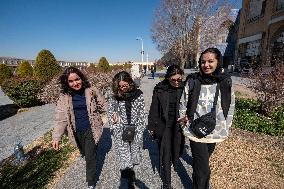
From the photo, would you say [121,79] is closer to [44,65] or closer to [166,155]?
[166,155]

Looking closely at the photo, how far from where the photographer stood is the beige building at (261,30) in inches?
1014

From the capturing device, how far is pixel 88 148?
362cm

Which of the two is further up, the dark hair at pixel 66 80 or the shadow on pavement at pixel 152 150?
the dark hair at pixel 66 80

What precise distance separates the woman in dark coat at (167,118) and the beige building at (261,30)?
20.7m

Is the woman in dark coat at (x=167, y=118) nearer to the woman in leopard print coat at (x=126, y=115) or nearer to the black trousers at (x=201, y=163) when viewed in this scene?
the woman in leopard print coat at (x=126, y=115)

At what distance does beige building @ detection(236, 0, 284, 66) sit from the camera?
25.8 meters

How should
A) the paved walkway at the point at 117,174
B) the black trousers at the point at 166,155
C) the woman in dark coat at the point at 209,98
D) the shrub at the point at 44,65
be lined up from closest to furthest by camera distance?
the woman in dark coat at the point at 209,98
the black trousers at the point at 166,155
the paved walkway at the point at 117,174
the shrub at the point at 44,65

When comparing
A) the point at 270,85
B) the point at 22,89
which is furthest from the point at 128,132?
the point at 22,89

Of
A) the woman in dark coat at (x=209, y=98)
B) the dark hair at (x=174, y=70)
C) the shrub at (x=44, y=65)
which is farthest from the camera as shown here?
the shrub at (x=44, y=65)

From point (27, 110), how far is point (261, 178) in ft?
34.1

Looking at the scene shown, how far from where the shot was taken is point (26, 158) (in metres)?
5.06

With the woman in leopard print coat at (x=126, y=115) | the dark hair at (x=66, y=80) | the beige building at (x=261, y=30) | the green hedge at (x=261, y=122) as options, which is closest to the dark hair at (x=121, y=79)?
the woman in leopard print coat at (x=126, y=115)

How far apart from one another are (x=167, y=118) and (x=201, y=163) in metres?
0.74

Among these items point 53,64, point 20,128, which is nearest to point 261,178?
point 20,128
